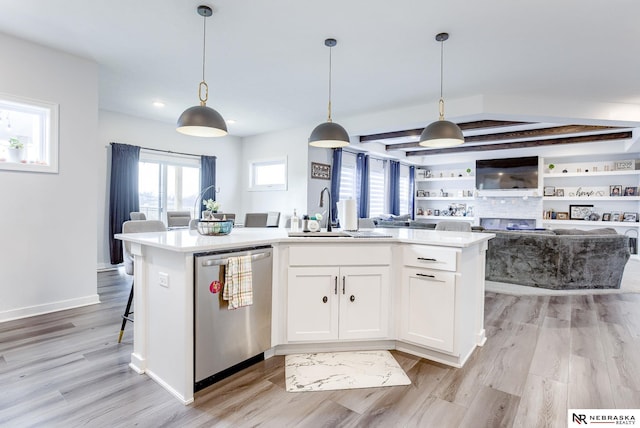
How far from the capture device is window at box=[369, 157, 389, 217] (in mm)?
8195

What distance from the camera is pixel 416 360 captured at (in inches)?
99.4

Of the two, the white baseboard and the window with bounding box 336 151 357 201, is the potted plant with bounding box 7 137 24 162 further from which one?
the window with bounding box 336 151 357 201

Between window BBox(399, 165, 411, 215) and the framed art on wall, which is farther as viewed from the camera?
window BBox(399, 165, 411, 215)

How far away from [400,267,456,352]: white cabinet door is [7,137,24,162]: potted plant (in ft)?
12.6

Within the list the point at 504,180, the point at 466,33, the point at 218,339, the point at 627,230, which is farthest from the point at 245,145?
the point at 627,230

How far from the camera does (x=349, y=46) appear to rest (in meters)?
3.30

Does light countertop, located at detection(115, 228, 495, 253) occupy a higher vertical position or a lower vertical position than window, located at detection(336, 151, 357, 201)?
lower

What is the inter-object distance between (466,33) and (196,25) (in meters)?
2.43

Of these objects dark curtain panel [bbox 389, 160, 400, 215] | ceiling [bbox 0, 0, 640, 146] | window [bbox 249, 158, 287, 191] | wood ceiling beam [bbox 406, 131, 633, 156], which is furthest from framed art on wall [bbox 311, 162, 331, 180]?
wood ceiling beam [bbox 406, 131, 633, 156]

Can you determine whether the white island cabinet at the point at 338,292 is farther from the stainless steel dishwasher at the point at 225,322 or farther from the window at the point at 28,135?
the window at the point at 28,135

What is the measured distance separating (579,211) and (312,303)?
8409mm

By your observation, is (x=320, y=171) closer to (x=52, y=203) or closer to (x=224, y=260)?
(x=52, y=203)

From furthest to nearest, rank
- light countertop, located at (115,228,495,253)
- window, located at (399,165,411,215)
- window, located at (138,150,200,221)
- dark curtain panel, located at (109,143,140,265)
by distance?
window, located at (399,165,411,215)
window, located at (138,150,200,221)
dark curtain panel, located at (109,143,140,265)
light countertop, located at (115,228,495,253)

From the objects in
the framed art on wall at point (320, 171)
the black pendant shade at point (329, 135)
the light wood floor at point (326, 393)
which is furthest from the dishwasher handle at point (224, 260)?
the framed art on wall at point (320, 171)
